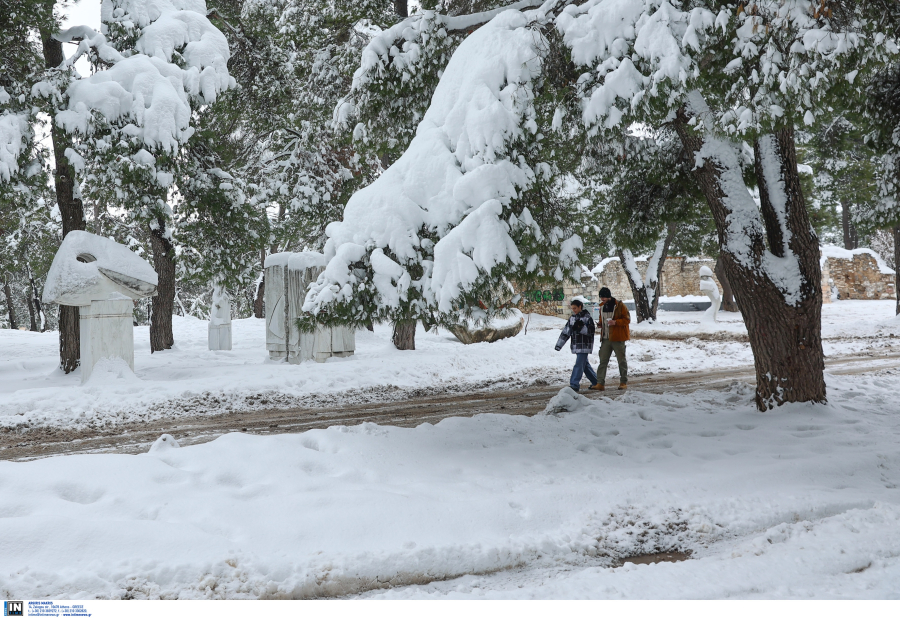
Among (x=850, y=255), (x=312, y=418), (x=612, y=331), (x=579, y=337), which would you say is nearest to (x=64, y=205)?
(x=312, y=418)

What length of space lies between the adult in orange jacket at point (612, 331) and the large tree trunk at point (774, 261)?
2.89m

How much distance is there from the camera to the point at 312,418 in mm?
7715

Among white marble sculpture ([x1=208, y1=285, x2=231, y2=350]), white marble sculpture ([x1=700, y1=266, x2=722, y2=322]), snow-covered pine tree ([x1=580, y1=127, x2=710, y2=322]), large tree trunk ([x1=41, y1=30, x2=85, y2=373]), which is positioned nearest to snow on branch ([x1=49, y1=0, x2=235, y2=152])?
large tree trunk ([x1=41, y1=30, x2=85, y2=373])

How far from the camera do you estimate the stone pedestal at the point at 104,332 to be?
9.61 meters

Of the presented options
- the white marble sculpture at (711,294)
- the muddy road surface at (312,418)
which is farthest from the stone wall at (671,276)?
the muddy road surface at (312,418)

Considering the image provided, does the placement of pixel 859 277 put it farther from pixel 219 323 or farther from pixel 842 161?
pixel 219 323

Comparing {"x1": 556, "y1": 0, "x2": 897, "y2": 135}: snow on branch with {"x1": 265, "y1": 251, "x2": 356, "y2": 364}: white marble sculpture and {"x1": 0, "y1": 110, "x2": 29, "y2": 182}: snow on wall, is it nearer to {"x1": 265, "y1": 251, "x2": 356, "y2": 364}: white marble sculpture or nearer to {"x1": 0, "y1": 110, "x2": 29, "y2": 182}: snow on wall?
{"x1": 0, "y1": 110, "x2": 29, "y2": 182}: snow on wall

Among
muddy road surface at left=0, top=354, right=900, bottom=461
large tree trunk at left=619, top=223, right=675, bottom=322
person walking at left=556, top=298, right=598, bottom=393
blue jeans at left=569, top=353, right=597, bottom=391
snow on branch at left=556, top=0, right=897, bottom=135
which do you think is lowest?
muddy road surface at left=0, top=354, right=900, bottom=461

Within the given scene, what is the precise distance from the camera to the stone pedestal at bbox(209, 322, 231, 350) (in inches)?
597

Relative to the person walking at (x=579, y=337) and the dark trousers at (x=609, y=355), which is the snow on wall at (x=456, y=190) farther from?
the dark trousers at (x=609, y=355)

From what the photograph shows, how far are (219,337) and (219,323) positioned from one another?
373mm

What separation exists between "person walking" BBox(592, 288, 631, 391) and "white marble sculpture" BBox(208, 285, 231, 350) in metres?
9.95

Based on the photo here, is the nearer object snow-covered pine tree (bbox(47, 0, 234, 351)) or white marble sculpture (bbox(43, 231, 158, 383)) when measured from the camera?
snow-covered pine tree (bbox(47, 0, 234, 351))

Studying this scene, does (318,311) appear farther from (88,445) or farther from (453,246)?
(88,445)
